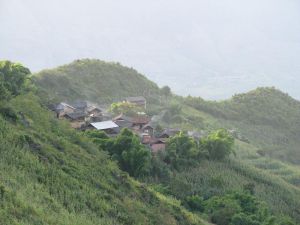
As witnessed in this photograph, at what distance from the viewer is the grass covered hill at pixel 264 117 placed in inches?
2443

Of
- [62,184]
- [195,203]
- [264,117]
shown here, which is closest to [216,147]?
[195,203]

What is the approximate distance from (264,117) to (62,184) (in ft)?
164

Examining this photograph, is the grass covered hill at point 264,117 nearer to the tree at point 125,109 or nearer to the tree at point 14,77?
the tree at point 125,109

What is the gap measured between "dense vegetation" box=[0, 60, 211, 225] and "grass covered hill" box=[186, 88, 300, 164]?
112 feet

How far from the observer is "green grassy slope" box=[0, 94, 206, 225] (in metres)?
18.3

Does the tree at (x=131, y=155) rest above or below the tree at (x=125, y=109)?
below

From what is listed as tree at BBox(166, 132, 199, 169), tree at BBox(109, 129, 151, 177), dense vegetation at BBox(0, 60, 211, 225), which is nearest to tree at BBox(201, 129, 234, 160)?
tree at BBox(166, 132, 199, 169)

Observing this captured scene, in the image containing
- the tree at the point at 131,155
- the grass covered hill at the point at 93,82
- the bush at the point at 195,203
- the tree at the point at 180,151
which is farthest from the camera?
the grass covered hill at the point at 93,82

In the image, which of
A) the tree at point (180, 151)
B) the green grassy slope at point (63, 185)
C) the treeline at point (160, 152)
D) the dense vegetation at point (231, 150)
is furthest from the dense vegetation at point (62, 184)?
the tree at point (180, 151)

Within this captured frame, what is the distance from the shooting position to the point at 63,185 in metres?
21.8

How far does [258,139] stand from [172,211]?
129 ft

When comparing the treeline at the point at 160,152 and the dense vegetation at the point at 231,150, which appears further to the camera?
the dense vegetation at the point at 231,150

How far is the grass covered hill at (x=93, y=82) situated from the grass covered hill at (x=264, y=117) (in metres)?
6.99

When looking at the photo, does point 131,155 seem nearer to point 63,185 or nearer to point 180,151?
point 180,151
